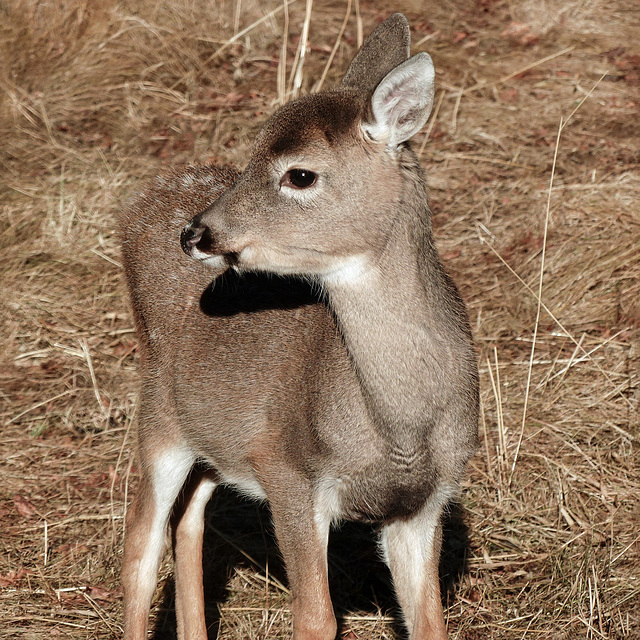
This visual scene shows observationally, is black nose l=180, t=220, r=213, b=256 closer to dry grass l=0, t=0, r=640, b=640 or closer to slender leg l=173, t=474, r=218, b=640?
slender leg l=173, t=474, r=218, b=640

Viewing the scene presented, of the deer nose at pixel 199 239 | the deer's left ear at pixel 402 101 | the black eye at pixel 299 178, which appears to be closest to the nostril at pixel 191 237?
the deer nose at pixel 199 239

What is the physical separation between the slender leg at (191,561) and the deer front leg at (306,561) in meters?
0.83

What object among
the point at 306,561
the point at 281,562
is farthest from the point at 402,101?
the point at 281,562

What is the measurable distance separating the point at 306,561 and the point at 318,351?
801mm

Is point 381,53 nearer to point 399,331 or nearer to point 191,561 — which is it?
point 399,331

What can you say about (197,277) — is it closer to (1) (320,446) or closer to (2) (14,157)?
(1) (320,446)

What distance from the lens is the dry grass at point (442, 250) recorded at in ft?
16.0

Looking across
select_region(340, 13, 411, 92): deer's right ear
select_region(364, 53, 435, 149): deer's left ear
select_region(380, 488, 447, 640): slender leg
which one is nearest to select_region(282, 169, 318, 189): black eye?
select_region(364, 53, 435, 149): deer's left ear

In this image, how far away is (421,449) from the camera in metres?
3.72

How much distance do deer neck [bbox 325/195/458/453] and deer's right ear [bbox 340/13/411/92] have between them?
65 centimetres

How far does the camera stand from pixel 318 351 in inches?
157

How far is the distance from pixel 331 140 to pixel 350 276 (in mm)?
478

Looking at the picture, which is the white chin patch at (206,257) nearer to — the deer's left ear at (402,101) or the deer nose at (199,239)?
the deer nose at (199,239)

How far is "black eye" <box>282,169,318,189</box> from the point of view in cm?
352
